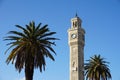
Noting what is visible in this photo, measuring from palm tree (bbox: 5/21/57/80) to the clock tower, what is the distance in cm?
5094

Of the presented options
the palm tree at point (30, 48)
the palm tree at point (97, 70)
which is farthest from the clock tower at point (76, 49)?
the palm tree at point (30, 48)

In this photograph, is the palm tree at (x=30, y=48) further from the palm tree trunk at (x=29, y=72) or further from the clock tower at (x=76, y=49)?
the clock tower at (x=76, y=49)

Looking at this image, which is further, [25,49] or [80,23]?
[80,23]

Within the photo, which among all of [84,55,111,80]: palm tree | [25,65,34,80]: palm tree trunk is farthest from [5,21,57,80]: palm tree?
[84,55,111,80]: palm tree

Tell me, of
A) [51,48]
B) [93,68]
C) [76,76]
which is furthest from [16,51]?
[76,76]

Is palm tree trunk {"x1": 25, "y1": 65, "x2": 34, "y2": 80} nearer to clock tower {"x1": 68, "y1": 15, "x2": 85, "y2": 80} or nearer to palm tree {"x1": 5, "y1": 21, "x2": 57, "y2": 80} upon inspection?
palm tree {"x1": 5, "y1": 21, "x2": 57, "y2": 80}

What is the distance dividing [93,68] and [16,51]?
2496 centimetres

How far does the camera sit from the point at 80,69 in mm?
94375

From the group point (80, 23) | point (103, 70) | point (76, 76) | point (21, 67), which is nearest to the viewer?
point (21, 67)

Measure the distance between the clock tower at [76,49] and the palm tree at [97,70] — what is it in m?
29.0

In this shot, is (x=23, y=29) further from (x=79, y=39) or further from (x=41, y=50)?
(x=79, y=39)

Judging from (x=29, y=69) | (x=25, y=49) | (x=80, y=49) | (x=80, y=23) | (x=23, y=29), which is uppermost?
(x=80, y=23)

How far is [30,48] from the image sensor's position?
41.2m

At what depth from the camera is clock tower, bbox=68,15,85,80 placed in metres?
93.1
